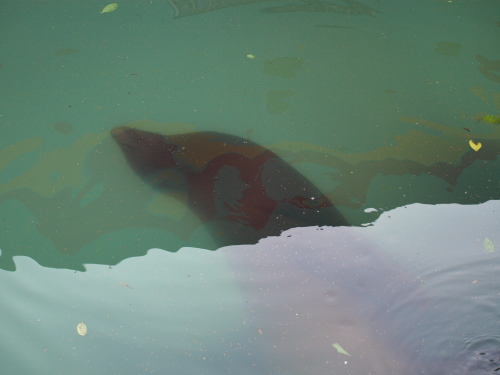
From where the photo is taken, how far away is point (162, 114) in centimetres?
250

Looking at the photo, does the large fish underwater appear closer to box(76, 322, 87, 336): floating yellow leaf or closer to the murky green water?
the murky green water

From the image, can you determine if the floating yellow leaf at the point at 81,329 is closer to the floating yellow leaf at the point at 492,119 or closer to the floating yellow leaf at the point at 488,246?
the floating yellow leaf at the point at 488,246

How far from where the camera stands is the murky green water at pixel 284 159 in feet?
5.54

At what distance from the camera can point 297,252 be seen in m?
1.93

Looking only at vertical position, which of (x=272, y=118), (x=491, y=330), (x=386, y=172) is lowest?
(x=491, y=330)

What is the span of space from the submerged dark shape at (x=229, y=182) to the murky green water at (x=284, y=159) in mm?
64

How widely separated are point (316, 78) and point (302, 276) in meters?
1.34

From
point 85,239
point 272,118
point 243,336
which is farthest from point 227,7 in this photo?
point 243,336

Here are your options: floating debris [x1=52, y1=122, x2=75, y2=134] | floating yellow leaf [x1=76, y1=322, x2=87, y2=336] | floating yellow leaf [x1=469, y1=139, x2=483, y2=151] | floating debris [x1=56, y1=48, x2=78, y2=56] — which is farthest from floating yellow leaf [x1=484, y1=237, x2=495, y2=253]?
floating debris [x1=56, y1=48, x2=78, y2=56]

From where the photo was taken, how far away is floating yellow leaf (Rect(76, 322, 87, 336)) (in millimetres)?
1719

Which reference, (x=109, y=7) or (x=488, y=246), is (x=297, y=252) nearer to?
(x=488, y=246)

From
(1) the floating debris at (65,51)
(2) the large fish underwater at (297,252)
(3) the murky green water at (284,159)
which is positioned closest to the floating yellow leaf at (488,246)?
(3) the murky green water at (284,159)

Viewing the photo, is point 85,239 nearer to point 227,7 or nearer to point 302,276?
point 302,276

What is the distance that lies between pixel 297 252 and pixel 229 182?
1.64 ft
